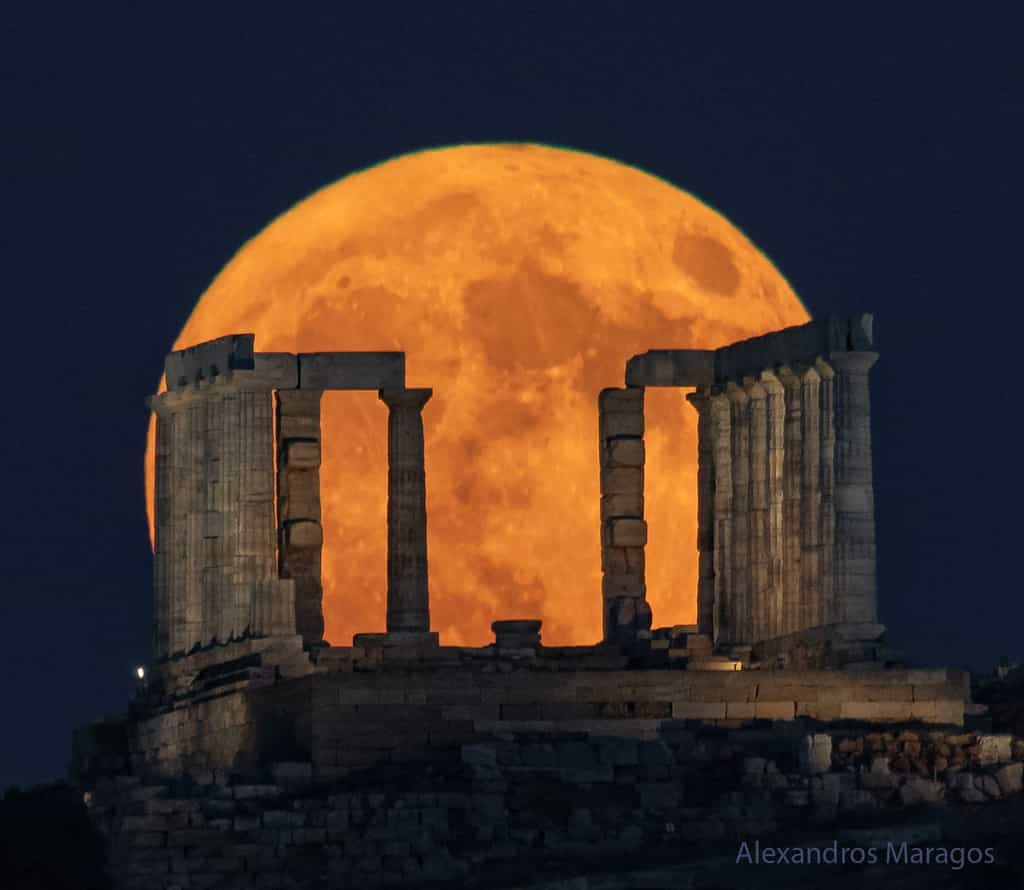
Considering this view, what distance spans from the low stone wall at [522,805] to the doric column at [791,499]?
14.5 m

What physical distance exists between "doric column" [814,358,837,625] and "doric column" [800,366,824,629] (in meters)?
0.27

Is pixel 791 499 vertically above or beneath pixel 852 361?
beneath

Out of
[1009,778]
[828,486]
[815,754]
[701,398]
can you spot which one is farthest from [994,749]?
[701,398]

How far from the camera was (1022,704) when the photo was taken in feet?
456

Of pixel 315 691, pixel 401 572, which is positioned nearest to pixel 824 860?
pixel 315 691

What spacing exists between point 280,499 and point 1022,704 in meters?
20.9

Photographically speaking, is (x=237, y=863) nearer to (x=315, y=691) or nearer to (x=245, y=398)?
(x=315, y=691)

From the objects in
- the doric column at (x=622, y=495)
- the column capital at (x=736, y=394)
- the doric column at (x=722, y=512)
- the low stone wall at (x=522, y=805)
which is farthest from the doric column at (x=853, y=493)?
the low stone wall at (x=522, y=805)

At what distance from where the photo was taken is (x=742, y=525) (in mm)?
144375

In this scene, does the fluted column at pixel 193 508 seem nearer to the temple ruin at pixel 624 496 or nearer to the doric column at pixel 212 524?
the temple ruin at pixel 624 496

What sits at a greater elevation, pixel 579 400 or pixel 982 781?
pixel 579 400

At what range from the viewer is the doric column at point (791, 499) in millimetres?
140750

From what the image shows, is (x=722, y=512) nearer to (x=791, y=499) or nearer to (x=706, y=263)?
(x=791, y=499)

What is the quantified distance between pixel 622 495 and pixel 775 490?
18.4 ft
